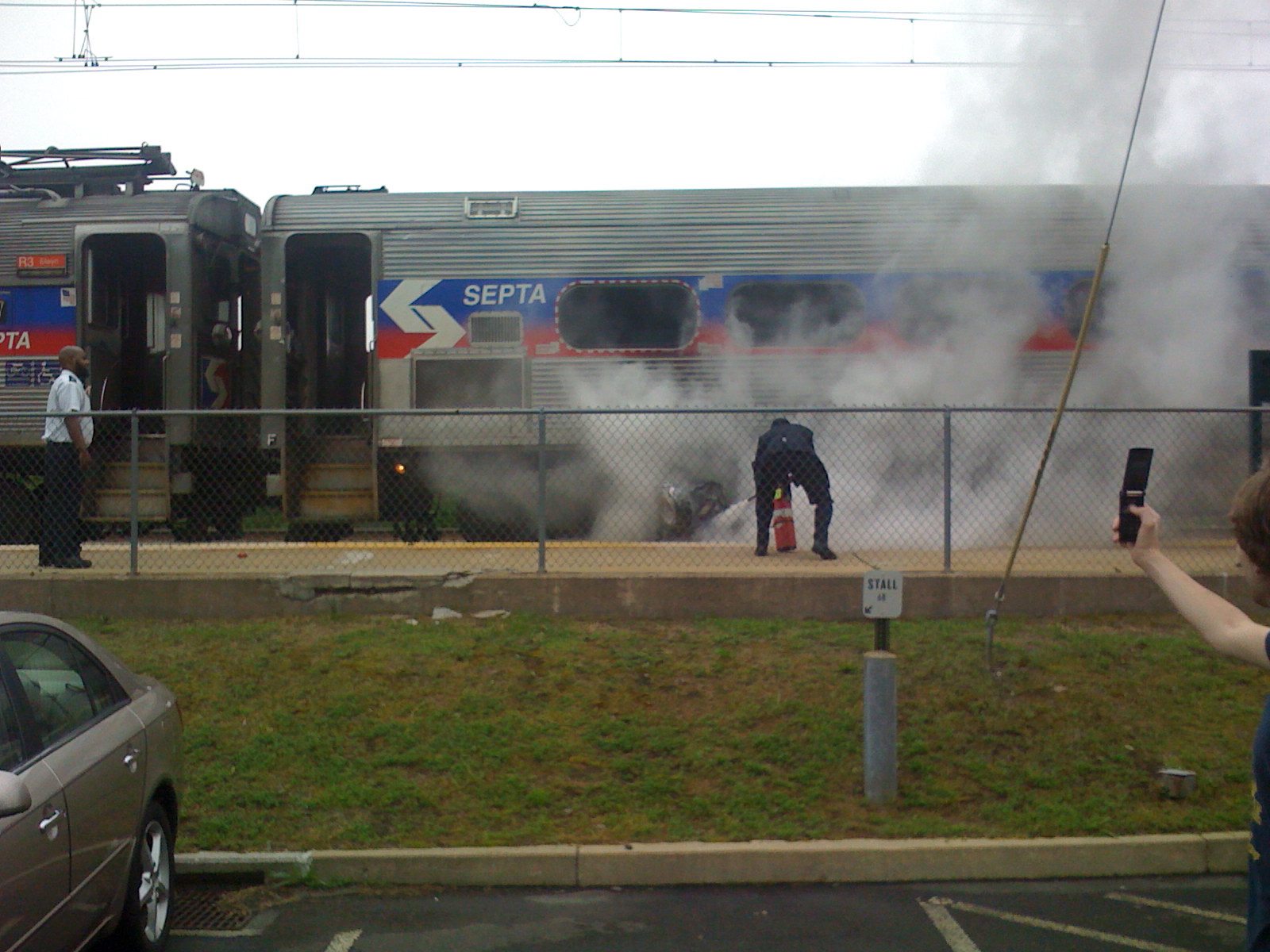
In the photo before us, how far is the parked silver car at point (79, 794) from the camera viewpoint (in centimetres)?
322

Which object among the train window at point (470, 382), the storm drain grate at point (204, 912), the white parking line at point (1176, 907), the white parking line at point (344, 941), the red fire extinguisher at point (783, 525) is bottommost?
the storm drain grate at point (204, 912)

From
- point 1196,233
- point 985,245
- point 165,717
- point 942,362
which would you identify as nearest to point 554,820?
point 165,717

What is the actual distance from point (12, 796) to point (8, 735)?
0.52 metres

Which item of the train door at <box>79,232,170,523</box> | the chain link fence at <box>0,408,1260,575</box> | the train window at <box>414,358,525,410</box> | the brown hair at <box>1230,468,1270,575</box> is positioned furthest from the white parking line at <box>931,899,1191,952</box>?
the train door at <box>79,232,170,523</box>

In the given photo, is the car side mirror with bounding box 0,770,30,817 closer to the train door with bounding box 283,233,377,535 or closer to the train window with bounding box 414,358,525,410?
the train door with bounding box 283,233,377,535

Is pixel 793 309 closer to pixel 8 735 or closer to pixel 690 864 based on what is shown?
pixel 690 864

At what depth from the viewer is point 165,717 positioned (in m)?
4.61

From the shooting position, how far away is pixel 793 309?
11805mm

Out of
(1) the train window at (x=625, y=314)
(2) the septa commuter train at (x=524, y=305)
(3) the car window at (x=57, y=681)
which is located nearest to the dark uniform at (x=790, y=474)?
(2) the septa commuter train at (x=524, y=305)

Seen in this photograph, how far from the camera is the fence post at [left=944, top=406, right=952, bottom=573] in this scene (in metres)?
8.15

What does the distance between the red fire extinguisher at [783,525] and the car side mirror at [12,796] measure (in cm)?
695

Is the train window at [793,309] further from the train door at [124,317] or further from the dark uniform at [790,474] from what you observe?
the train door at [124,317]

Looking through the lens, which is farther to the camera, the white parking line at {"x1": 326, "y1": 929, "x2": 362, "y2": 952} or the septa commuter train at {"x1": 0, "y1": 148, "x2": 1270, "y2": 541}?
the septa commuter train at {"x1": 0, "y1": 148, "x2": 1270, "y2": 541}

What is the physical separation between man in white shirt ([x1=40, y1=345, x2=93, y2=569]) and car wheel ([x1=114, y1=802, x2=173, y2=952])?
488 cm
